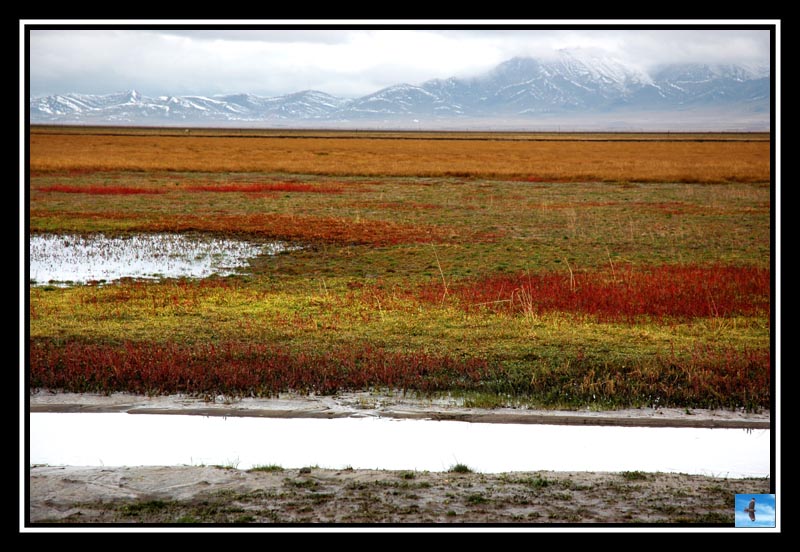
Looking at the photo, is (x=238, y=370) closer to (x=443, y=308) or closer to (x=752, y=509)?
(x=443, y=308)

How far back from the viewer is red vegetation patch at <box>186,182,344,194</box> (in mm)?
41266

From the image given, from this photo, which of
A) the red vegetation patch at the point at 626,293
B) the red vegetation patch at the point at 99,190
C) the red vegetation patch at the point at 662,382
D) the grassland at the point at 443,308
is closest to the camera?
the red vegetation patch at the point at 662,382

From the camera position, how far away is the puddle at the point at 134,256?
65.5 ft

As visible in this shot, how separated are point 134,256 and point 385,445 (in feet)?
51.8

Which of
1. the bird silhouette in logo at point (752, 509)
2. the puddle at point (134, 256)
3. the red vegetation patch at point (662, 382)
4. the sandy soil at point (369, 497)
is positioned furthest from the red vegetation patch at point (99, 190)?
the bird silhouette in logo at point (752, 509)

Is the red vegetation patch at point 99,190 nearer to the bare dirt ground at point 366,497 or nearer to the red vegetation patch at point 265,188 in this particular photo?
the red vegetation patch at point 265,188

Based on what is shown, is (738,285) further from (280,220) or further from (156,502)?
(280,220)

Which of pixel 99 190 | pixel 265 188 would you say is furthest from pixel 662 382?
pixel 99 190

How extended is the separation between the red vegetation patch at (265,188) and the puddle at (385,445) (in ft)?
104

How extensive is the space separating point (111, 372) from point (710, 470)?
26.4 ft

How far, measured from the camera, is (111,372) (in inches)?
449

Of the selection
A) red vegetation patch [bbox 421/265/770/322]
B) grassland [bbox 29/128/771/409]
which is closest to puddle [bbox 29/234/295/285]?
grassland [bbox 29/128/771/409]

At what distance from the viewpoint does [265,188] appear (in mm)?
42312
